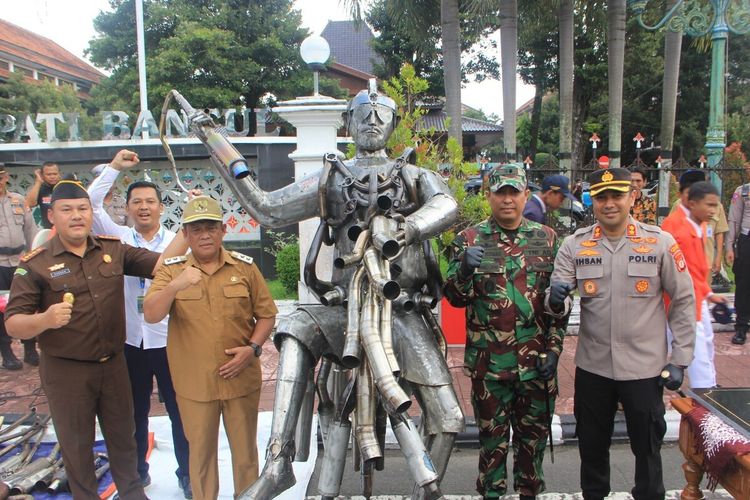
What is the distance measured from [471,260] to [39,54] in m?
28.4

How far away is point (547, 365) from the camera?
265cm

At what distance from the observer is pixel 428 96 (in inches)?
860

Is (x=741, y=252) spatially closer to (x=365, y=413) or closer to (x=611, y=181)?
(x=611, y=181)

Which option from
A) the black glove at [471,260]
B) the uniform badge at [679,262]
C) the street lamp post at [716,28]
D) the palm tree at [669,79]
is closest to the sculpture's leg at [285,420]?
the black glove at [471,260]

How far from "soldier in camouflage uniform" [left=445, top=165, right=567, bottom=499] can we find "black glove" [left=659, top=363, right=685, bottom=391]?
48 centimetres

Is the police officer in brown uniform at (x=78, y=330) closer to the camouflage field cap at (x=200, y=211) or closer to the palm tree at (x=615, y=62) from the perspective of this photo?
the camouflage field cap at (x=200, y=211)

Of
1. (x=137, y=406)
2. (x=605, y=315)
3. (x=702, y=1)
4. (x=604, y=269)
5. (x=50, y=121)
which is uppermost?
(x=702, y=1)

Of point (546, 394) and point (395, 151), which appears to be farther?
point (395, 151)

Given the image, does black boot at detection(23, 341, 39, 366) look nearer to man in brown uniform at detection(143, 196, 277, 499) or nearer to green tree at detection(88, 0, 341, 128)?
man in brown uniform at detection(143, 196, 277, 499)

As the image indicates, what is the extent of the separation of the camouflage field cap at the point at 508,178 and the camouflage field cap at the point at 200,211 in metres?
1.35

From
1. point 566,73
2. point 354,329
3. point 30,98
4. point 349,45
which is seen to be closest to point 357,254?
point 354,329

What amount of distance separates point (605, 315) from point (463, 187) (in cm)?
343

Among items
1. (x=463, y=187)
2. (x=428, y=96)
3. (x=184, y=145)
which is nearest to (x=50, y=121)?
(x=184, y=145)

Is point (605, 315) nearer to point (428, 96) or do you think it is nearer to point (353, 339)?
point (353, 339)
